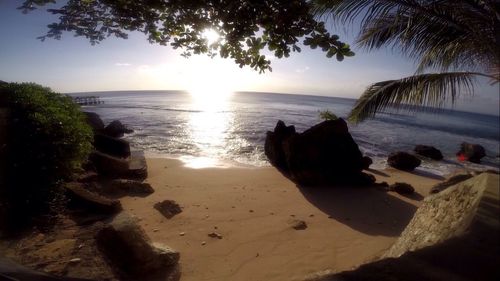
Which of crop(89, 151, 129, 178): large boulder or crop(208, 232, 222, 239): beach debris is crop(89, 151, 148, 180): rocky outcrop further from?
crop(208, 232, 222, 239): beach debris

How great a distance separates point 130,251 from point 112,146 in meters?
8.09

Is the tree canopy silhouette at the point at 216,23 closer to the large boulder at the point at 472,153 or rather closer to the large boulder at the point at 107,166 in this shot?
the large boulder at the point at 107,166

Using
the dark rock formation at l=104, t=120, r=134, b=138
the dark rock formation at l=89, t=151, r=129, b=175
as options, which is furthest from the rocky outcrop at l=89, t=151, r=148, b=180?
the dark rock formation at l=104, t=120, r=134, b=138

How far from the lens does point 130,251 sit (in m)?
3.92

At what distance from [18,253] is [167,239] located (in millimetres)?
2315

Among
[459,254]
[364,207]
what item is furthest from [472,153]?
[459,254]

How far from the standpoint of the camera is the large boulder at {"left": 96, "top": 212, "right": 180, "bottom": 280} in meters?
3.85

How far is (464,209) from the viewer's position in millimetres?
3111

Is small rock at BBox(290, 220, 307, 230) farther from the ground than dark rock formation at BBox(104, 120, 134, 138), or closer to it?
closer to it

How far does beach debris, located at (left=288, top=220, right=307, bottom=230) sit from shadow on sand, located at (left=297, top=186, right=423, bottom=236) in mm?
914

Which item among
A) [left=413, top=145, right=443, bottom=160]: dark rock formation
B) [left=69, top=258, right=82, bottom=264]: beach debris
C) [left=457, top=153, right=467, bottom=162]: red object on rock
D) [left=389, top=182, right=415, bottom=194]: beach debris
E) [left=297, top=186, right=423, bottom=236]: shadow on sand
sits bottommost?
[left=457, top=153, right=467, bottom=162]: red object on rock

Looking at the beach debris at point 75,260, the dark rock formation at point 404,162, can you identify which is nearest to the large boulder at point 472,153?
the dark rock formation at point 404,162

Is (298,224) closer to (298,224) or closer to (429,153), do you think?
(298,224)

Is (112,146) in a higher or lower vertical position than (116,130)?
higher
